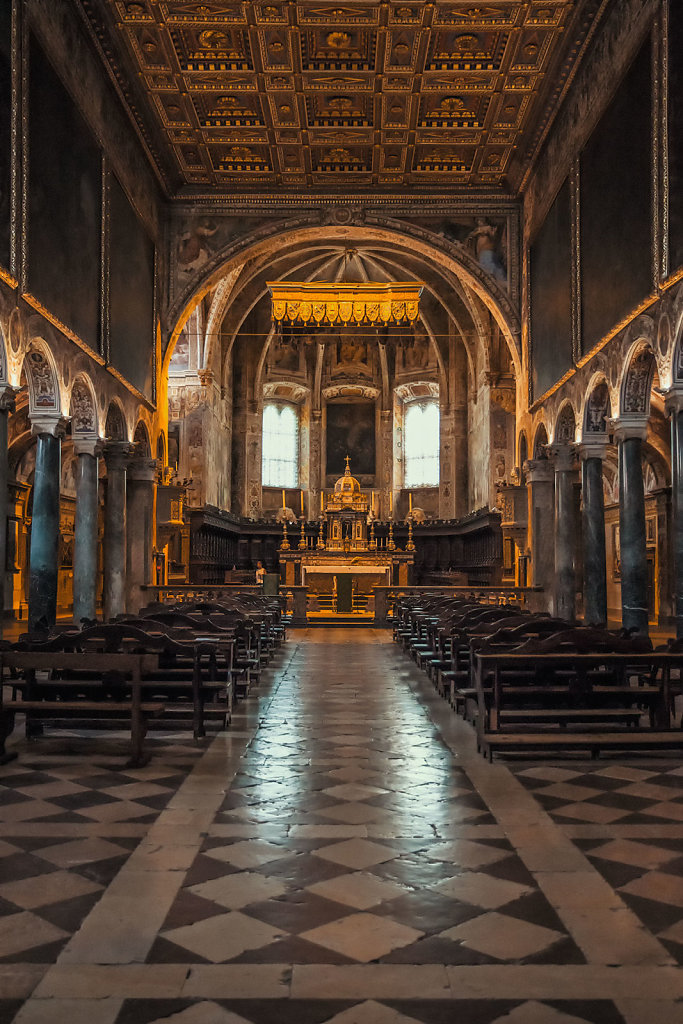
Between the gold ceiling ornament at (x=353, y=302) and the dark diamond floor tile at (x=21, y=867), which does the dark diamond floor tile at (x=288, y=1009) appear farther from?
the gold ceiling ornament at (x=353, y=302)

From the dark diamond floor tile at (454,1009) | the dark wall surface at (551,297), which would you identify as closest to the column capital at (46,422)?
the dark wall surface at (551,297)

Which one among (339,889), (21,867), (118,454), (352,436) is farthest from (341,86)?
(352,436)

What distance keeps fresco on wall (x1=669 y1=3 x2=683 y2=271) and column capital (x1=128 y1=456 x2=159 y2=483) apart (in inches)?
565

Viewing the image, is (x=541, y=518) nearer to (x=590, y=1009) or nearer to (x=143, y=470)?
(x=143, y=470)

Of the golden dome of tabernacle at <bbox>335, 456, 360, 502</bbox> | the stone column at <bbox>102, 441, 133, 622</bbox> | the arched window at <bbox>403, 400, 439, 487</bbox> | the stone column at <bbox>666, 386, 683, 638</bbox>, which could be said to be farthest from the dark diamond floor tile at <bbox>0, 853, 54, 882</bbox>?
the arched window at <bbox>403, 400, 439, 487</bbox>

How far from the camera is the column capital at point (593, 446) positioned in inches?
759

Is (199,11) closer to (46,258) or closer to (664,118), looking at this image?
(46,258)

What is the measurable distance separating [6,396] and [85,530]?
5.99 m

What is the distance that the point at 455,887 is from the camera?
436cm

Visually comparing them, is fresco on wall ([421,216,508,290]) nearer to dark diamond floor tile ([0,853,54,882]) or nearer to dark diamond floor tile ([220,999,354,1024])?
dark diamond floor tile ([0,853,54,882])

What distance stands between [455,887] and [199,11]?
1700cm

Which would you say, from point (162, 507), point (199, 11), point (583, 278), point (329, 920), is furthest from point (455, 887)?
point (162, 507)

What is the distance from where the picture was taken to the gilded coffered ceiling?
17.2 m

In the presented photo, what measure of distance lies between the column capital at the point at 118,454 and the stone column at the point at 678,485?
41.5 feet
